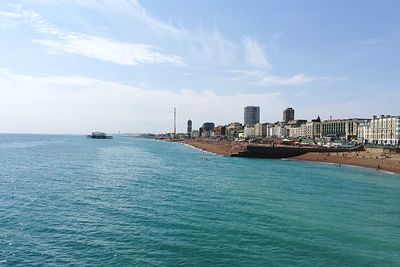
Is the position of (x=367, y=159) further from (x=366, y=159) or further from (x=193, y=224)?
(x=193, y=224)

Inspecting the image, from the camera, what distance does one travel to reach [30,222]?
2873 cm

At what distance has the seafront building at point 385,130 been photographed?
147500 millimetres

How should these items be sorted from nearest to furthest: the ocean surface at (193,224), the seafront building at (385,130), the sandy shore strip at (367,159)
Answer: the ocean surface at (193,224), the sandy shore strip at (367,159), the seafront building at (385,130)

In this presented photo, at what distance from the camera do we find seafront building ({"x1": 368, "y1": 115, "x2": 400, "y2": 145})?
14750 cm

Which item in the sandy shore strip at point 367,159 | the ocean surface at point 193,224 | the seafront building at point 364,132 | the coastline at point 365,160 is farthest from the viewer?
the seafront building at point 364,132

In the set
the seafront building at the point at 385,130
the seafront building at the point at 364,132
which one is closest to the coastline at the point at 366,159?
the seafront building at the point at 385,130

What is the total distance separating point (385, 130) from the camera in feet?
512

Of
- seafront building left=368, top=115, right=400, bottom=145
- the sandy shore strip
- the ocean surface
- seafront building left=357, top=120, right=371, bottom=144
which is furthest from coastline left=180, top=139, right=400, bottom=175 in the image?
seafront building left=357, top=120, right=371, bottom=144

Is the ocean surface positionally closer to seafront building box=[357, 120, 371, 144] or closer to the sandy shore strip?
the sandy shore strip

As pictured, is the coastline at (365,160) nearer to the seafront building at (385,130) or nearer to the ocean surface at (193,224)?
the ocean surface at (193,224)

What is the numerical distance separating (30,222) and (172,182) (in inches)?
971

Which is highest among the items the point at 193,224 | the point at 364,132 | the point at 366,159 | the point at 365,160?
the point at 364,132

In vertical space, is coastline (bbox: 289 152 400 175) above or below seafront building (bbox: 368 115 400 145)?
below

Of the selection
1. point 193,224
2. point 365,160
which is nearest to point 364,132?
point 365,160
